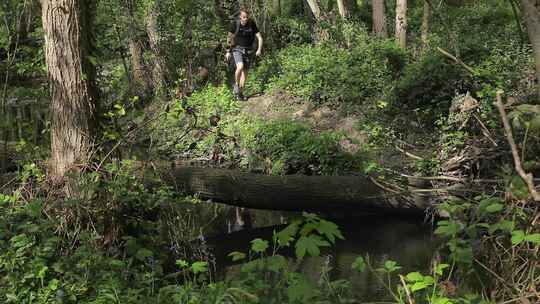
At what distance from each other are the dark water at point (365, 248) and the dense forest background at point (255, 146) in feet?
0.73

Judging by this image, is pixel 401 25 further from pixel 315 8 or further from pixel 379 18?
pixel 315 8

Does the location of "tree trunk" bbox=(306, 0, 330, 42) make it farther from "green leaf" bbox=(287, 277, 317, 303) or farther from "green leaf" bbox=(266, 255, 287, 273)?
"green leaf" bbox=(287, 277, 317, 303)

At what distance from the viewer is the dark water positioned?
6809 millimetres

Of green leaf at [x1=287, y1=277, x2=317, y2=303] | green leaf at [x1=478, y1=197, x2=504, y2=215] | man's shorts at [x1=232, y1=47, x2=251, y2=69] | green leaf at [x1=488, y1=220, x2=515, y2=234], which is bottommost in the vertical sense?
green leaf at [x1=287, y1=277, x2=317, y2=303]

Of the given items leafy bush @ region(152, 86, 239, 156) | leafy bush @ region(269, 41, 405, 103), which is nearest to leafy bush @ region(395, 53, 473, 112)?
leafy bush @ region(269, 41, 405, 103)

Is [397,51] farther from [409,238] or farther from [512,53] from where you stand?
[409,238]

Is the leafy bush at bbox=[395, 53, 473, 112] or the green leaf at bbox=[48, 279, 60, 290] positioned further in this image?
the leafy bush at bbox=[395, 53, 473, 112]

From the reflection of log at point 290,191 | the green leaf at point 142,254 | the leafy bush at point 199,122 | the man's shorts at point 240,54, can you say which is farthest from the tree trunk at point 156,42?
the green leaf at point 142,254

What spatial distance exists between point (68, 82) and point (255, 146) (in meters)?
6.04

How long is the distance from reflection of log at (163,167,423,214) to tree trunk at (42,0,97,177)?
2.60 meters

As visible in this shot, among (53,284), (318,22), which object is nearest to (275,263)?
(53,284)

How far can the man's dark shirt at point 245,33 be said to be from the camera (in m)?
12.5

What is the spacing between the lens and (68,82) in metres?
5.73

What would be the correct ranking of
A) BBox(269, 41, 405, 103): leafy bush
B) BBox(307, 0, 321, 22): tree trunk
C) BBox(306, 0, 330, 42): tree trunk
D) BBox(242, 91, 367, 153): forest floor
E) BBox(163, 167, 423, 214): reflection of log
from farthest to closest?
BBox(307, 0, 321, 22): tree trunk < BBox(306, 0, 330, 42): tree trunk < BBox(269, 41, 405, 103): leafy bush < BBox(242, 91, 367, 153): forest floor < BBox(163, 167, 423, 214): reflection of log
